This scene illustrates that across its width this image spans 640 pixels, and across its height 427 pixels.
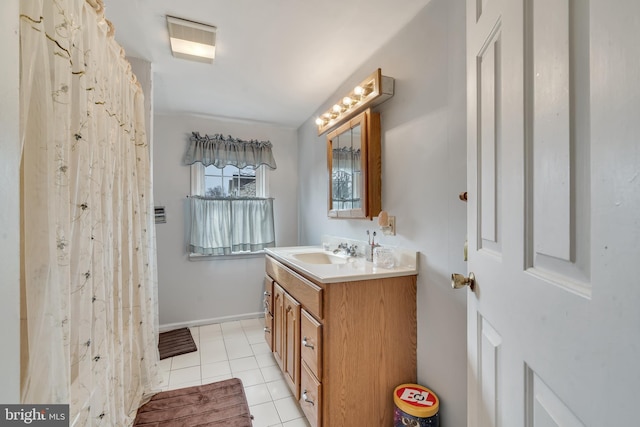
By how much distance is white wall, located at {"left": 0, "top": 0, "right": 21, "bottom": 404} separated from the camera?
17.0 inches

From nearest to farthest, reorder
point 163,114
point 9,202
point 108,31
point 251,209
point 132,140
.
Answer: point 9,202 < point 108,31 < point 132,140 < point 163,114 < point 251,209

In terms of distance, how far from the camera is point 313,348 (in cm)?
142

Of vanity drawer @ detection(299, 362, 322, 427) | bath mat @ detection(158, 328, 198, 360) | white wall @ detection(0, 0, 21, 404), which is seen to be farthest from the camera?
bath mat @ detection(158, 328, 198, 360)

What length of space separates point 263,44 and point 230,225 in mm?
1943

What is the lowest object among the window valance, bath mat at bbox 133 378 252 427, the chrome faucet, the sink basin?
bath mat at bbox 133 378 252 427

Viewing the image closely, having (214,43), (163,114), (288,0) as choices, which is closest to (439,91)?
(288,0)

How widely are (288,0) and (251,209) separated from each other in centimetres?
219

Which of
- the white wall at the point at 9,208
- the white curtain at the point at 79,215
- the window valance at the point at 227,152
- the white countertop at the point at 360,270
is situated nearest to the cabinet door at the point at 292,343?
the white countertop at the point at 360,270

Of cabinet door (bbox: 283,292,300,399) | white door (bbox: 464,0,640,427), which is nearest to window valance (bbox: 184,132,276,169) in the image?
cabinet door (bbox: 283,292,300,399)

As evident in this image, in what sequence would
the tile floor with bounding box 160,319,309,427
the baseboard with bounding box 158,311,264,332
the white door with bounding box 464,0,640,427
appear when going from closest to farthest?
1. the white door with bounding box 464,0,640,427
2. the tile floor with bounding box 160,319,309,427
3. the baseboard with bounding box 158,311,264,332

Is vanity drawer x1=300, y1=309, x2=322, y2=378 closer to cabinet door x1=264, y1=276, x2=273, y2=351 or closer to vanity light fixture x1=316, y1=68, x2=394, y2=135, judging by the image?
cabinet door x1=264, y1=276, x2=273, y2=351

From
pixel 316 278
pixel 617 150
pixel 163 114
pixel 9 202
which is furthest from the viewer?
pixel 163 114

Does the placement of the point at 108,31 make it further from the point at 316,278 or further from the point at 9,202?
the point at 316,278

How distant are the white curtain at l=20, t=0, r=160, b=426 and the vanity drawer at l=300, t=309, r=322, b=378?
91cm
